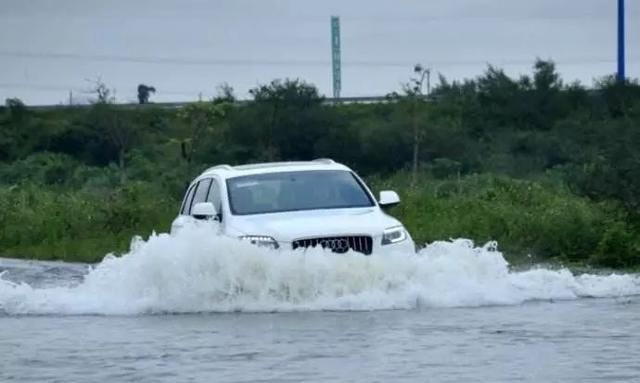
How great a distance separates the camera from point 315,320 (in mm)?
16297

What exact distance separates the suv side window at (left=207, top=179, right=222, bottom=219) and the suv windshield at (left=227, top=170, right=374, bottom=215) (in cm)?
18

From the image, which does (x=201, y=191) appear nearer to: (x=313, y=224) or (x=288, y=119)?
(x=313, y=224)

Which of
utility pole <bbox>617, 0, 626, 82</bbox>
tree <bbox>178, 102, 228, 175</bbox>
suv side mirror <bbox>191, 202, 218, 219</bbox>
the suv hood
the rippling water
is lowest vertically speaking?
the rippling water

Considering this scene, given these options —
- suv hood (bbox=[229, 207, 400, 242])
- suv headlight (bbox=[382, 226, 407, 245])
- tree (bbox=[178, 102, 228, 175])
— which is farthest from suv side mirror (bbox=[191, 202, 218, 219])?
tree (bbox=[178, 102, 228, 175])

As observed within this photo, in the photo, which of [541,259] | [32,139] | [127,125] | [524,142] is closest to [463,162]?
[524,142]

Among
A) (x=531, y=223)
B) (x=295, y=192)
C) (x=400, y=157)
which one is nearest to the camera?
(x=295, y=192)

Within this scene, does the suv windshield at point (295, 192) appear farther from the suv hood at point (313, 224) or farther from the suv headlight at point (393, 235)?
the suv headlight at point (393, 235)

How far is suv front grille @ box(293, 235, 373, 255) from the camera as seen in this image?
57.5 ft

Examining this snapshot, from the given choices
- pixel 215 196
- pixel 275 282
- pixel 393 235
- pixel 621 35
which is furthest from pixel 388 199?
pixel 621 35

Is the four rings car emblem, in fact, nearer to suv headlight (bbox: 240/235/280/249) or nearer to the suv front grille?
the suv front grille

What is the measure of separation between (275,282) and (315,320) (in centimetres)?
114

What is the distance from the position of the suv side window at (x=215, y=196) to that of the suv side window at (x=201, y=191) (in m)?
0.24

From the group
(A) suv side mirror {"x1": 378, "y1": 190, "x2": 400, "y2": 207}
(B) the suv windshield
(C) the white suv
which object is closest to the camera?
(C) the white suv

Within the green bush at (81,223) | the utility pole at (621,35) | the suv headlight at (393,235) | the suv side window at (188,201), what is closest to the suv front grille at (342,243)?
the suv headlight at (393,235)
